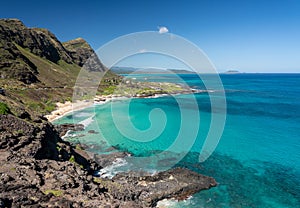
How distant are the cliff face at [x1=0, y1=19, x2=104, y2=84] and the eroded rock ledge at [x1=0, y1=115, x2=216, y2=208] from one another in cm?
6928

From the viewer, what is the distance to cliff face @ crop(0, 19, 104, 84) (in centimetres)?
8347

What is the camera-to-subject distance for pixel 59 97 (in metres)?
79.1

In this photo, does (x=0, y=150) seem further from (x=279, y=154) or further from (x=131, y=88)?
(x=131, y=88)

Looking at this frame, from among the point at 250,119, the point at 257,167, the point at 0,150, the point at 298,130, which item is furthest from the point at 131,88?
the point at 0,150

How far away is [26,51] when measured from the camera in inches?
4754

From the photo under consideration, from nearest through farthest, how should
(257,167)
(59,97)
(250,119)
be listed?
(257,167)
(250,119)
(59,97)

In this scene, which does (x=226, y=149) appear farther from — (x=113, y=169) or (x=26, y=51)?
(x=26, y=51)

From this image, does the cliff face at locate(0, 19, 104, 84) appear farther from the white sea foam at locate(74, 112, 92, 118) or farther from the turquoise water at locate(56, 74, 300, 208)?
the turquoise water at locate(56, 74, 300, 208)

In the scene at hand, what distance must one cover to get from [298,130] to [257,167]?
91.3 feet

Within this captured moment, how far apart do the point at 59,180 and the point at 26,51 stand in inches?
4968

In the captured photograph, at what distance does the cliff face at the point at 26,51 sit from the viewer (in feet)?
274

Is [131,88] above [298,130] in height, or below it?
above

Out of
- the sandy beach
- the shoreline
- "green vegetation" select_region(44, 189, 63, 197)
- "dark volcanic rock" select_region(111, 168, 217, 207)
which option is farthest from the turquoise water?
"green vegetation" select_region(44, 189, 63, 197)

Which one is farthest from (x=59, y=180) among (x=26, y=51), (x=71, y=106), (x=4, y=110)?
(x=26, y=51)
